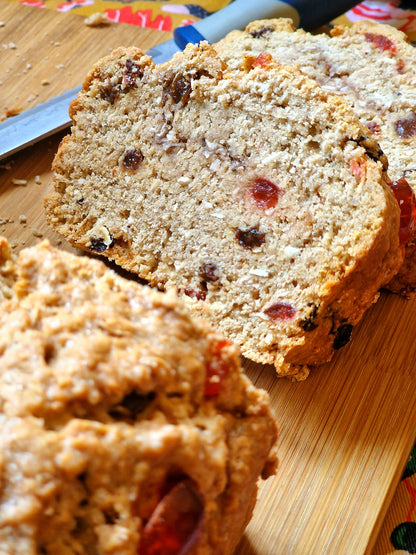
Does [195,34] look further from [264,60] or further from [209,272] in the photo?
[209,272]

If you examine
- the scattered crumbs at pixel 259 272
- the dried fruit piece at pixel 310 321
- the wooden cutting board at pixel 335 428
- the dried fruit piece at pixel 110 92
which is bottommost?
the wooden cutting board at pixel 335 428

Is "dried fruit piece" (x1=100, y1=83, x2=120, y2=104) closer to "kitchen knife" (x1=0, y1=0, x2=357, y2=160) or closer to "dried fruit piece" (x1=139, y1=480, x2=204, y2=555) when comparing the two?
"kitchen knife" (x1=0, y1=0, x2=357, y2=160)

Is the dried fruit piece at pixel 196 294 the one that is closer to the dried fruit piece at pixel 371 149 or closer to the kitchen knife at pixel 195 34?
the dried fruit piece at pixel 371 149

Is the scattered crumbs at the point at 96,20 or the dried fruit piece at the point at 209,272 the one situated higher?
the scattered crumbs at the point at 96,20

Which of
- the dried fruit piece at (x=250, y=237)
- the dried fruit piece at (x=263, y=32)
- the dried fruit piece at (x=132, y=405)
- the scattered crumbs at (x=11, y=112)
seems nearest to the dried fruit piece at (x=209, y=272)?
the dried fruit piece at (x=250, y=237)

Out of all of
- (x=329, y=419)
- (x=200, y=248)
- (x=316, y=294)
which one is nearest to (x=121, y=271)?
(x=200, y=248)

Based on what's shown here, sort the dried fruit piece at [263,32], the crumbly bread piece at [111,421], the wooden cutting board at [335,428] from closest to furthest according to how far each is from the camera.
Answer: the crumbly bread piece at [111,421]
the wooden cutting board at [335,428]
the dried fruit piece at [263,32]

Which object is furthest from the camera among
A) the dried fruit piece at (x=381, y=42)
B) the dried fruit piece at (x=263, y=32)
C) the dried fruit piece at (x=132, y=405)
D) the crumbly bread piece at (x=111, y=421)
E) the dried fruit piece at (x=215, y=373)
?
the dried fruit piece at (x=263, y=32)

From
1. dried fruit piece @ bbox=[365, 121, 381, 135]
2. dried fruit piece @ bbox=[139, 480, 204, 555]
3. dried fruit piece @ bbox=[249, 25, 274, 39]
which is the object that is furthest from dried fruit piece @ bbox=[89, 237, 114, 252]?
dried fruit piece @ bbox=[139, 480, 204, 555]
